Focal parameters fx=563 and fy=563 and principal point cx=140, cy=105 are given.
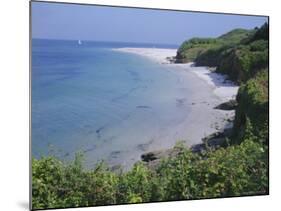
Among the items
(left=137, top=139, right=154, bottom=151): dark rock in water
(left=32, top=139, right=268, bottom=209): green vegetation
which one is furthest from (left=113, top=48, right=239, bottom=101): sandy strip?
(left=137, top=139, right=154, bottom=151): dark rock in water

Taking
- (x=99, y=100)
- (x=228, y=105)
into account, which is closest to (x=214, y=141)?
(x=228, y=105)

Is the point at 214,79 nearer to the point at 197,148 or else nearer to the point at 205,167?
the point at 197,148

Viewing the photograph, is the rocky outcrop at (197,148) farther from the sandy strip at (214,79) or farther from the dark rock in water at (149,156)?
the sandy strip at (214,79)

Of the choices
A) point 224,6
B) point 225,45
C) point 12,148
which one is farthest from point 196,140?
point 12,148

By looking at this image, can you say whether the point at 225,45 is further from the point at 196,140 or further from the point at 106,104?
the point at 106,104

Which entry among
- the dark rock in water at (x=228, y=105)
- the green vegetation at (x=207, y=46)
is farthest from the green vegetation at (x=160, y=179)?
the green vegetation at (x=207, y=46)
